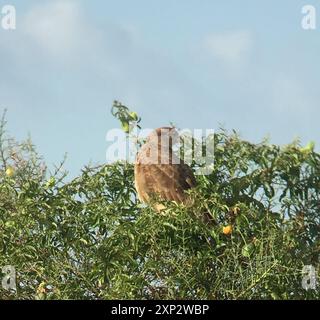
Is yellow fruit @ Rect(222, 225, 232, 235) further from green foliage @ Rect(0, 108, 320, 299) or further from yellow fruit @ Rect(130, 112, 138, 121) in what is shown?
yellow fruit @ Rect(130, 112, 138, 121)

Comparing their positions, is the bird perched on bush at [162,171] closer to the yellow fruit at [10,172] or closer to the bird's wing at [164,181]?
the bird's wing at [164,181]

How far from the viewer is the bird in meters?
7.52

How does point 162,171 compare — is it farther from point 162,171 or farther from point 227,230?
point 227,230

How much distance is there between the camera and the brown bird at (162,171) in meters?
7.52

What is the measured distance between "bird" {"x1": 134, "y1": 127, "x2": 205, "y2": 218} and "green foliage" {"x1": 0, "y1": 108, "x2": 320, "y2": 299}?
0.82 ft

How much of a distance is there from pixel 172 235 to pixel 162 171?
1.27m

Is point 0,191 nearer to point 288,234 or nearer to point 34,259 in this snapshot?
point 34,259

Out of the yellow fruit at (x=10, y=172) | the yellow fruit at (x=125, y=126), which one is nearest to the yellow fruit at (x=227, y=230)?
the yellow fruit at (x=125, y=126)

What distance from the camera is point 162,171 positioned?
7.93 metres

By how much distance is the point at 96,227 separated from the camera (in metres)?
6.99

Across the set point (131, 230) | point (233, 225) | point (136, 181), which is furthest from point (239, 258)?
point (136, 181)

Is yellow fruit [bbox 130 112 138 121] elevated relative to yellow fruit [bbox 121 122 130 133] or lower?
elevated

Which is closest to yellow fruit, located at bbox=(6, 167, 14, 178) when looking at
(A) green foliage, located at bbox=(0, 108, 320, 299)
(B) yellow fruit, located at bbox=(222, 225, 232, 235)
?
(A) green foliage, located at bbox=(0, 108, 320, 299)

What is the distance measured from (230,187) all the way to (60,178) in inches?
46.1
